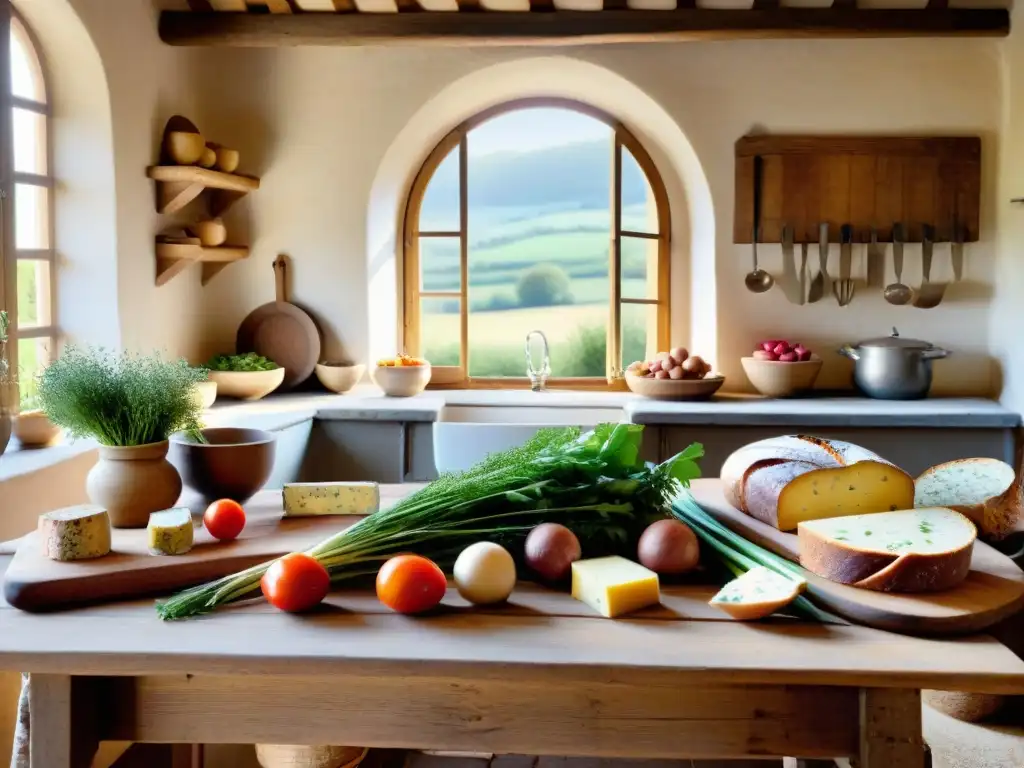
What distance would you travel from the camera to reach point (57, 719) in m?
1.30

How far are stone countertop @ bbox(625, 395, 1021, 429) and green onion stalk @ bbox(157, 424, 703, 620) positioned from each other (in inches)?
76.1

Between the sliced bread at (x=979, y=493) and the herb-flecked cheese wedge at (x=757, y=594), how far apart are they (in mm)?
534

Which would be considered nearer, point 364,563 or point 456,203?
point 364,563

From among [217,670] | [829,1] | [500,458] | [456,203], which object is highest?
[829,1]

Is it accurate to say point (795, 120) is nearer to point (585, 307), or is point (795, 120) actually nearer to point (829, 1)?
point (829, 1)

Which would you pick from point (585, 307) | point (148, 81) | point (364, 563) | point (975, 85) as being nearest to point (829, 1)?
point (975, 85)

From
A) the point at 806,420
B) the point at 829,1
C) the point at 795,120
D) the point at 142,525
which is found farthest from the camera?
the point at 795,120

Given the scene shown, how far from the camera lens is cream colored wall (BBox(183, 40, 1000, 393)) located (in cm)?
411

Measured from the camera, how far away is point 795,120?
416cm

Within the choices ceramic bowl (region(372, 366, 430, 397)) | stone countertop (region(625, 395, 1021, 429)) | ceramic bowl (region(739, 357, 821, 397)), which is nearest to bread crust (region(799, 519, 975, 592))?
stone countertop (region(625, 395, 1021, 429))

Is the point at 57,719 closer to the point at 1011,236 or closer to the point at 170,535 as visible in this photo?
the point at 170,535

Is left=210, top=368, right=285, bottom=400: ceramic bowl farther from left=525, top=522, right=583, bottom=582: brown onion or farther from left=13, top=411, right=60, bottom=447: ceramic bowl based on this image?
left=525, top=522, right=583, bottom=582: brown onion

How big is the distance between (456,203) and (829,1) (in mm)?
1798

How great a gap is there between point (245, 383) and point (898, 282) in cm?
275
